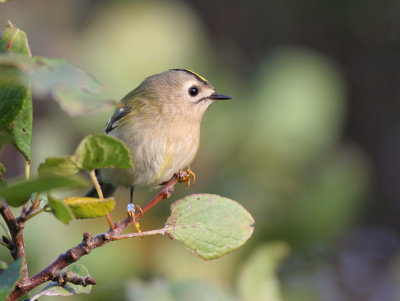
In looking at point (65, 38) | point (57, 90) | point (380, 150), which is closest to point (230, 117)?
point (65, 38)

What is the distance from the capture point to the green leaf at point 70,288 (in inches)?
39.2

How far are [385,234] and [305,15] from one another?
6.19 feet

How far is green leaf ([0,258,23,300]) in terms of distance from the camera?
0.77 metres

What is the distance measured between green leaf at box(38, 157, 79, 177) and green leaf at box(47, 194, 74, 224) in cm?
3

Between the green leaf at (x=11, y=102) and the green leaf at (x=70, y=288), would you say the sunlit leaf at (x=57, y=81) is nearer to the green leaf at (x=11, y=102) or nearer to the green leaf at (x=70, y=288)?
the green leaf at (x=11, y=102)

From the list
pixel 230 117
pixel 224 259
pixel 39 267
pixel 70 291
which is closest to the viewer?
pixel 70 291

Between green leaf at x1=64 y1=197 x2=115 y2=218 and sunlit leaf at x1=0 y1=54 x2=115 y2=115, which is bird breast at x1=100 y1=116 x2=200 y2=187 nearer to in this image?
green leaf at x1=64 y1=197 x2=115 y2=218

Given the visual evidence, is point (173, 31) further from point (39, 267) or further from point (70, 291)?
point (70, 291)

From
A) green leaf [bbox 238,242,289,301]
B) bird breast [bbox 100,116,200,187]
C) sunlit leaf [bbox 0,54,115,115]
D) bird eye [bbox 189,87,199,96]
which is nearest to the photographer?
sunlit leaf [bbox 0,54,115,115]

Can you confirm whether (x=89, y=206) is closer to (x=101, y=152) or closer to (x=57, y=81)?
(x=101, y=152)

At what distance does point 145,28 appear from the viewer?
2908 millimetres

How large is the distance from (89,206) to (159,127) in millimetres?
1129

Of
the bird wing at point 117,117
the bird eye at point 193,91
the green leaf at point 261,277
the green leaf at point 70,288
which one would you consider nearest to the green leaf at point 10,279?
the green leaf at point 70,288

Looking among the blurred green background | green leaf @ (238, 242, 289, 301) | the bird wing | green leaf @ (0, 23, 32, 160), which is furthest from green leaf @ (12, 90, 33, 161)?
the bird wing
